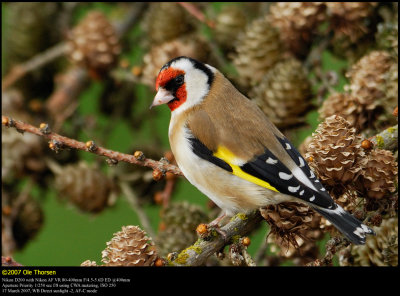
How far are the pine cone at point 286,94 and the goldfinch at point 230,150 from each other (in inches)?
4.4

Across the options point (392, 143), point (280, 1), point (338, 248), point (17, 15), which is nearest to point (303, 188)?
point (338, 248)

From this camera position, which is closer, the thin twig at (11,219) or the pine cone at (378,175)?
the pine cone at (378,175)

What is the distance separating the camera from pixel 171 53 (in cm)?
144

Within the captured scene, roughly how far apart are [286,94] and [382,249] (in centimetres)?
41

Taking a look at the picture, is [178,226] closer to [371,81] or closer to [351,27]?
[371,81]

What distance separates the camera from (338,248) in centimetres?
94

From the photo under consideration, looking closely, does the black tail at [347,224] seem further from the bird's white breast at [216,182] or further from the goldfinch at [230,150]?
the bird's white breast at [216,182]

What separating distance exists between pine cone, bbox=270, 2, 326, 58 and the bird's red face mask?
35 cm

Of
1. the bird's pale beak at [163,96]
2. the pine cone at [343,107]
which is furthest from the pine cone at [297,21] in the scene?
the bird's pale beak at [163,96]

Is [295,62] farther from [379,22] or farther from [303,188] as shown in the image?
[303,188]

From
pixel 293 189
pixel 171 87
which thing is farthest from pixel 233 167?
pixel 171 87

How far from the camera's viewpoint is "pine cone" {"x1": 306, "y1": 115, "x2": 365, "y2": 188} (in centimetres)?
98

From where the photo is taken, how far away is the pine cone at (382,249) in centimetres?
105
